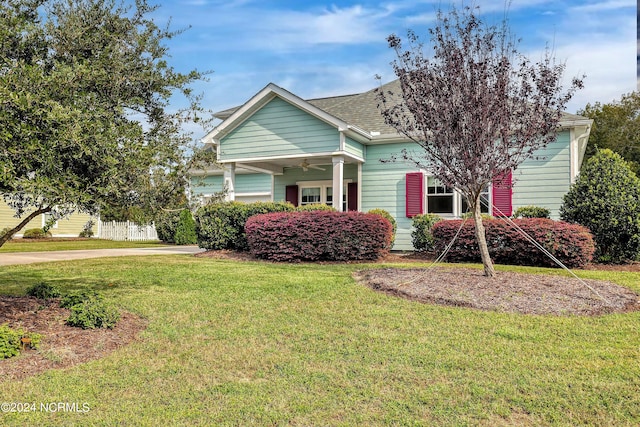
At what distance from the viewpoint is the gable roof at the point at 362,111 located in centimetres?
1329

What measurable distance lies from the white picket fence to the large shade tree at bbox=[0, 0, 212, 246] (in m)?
19.8

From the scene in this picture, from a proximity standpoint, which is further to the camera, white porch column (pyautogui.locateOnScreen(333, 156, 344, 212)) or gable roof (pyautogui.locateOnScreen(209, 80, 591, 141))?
gable roof (pyautogui.locateOnScreen(209, 80, 591, 141))

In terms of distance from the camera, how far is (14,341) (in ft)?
13.4

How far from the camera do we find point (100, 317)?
488 centimetres

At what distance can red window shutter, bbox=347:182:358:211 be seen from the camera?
15286 mm

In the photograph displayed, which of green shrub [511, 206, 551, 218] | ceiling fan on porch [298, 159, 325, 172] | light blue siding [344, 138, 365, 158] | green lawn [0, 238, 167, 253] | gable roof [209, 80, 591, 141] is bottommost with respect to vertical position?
green lawn [0, 238, 167, 253]

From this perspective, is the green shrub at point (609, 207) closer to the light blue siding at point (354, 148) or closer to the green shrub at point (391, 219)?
the green shrub at point (391, 219)

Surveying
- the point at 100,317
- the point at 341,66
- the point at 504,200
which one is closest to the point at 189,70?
the point at 100,317

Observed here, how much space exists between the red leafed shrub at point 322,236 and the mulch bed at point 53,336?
5.89 m

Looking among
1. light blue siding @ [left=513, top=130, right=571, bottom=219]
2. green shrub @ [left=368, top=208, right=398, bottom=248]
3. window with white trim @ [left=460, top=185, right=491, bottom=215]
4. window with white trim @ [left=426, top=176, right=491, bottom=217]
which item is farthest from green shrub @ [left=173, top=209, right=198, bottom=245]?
light blue siding @ [left=513, top=130, right=571, bottom=219]

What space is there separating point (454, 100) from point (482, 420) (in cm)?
562

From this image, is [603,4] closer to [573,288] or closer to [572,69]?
[572,69]

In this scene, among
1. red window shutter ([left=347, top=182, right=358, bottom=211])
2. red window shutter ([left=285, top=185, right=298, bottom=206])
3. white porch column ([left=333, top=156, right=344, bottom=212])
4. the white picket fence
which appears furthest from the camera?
the white picket fence

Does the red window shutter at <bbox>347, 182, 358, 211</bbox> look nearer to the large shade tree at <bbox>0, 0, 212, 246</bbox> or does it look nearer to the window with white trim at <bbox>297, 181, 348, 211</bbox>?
the window with white trim at <bbox>297, 181, 348, 211</bbox>
